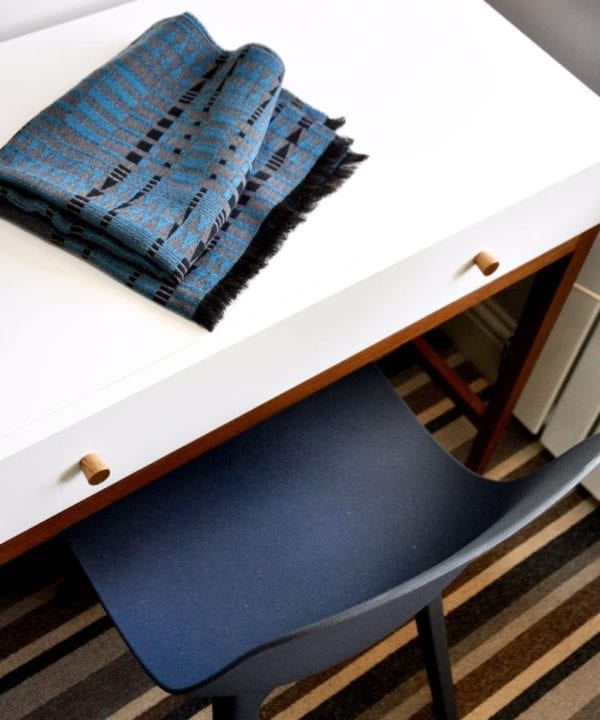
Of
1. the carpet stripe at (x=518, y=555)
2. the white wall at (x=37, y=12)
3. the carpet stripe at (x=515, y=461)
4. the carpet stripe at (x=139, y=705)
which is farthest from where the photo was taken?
the carpet stripe at (x=515, y=461)

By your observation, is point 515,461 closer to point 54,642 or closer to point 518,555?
point 518,555

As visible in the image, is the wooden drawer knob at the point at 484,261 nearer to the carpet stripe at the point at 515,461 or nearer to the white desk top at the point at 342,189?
the white desk top at the point at 342,189

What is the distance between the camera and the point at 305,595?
3.11ft

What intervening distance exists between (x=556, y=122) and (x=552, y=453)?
615 mm

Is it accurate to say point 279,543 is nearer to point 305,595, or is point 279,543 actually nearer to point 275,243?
point 305,595

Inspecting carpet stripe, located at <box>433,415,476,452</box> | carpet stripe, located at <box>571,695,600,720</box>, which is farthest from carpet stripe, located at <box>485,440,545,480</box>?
carpet stripe, located at <box>571,695,600,720</box>

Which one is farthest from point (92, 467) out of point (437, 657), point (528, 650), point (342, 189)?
point (528, 650)

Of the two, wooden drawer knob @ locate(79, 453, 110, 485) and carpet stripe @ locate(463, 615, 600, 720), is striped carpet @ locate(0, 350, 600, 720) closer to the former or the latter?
carpet stripe @ locate(463, 615, 600, 720)

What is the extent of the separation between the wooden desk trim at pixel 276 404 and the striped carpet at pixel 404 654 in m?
0.43

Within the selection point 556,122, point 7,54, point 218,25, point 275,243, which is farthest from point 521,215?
point 7,54

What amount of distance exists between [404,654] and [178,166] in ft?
2.43

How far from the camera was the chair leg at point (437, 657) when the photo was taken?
1074 mm

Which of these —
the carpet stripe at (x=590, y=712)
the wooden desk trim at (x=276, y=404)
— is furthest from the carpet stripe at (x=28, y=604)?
the carpet stripe at (x=590, y=712)

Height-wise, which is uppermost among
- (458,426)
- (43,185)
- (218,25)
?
(218,25)
